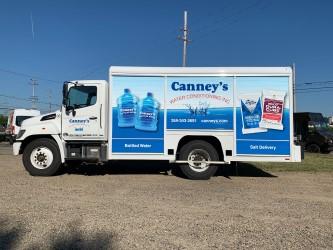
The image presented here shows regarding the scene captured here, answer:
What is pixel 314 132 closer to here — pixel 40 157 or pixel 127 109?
→ pixel 127 109

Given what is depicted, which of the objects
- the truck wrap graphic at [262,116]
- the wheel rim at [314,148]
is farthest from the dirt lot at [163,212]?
the wheel rim at [314,148]

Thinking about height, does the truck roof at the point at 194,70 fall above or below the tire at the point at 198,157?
above

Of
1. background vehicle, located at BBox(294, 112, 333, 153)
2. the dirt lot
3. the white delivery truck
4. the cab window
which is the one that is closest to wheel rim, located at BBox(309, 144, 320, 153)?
background vehicle, located at BBox(294, 112, 333, 153)

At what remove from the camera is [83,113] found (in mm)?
12773

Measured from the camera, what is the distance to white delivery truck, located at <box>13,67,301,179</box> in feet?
39.6

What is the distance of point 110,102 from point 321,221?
6.66 meters

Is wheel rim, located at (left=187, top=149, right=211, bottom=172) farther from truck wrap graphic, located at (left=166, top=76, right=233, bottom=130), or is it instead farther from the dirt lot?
truck wrap graphic, located at (left=166, top=76, right=233, bottom=130)

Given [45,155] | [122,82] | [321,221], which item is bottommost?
[321,221]


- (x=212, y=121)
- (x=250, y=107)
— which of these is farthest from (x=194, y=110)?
(x=250, y=107)

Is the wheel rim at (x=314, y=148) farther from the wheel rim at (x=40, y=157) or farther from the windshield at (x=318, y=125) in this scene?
the wheel rim at (x=40, y=157)

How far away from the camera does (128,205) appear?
28.3 ft

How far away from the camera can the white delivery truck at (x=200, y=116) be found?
475 inches

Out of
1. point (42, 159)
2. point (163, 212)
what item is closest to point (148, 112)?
point (42, 159)

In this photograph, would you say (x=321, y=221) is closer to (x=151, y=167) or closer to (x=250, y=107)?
(x=250, y=107)
